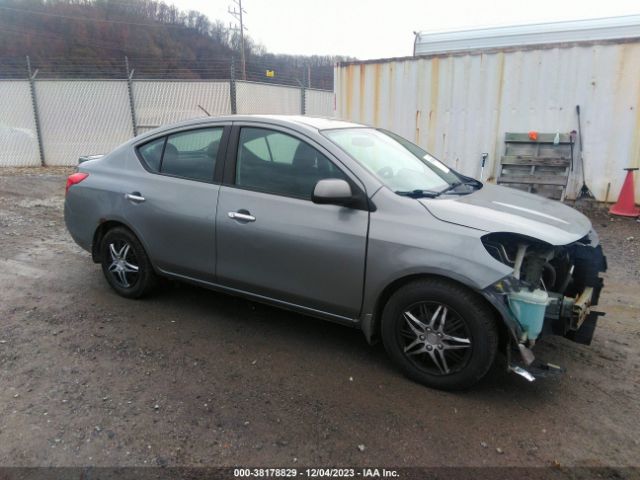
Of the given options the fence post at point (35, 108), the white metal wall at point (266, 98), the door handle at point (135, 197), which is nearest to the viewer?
the door handle at point (135, 197)

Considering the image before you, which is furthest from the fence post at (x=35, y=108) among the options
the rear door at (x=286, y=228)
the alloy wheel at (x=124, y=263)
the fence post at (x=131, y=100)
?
the rear door at (x=286, y=228)

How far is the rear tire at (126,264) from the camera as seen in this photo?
4.15m

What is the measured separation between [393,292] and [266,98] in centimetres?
1286

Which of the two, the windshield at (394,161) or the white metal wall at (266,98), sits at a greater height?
the white metal wall at (266,98)

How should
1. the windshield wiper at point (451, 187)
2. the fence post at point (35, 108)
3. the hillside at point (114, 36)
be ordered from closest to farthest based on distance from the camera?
the windshield wiper at point (451, 187)
the fence post at point (35, 108)
the hillside at point (114, 36)

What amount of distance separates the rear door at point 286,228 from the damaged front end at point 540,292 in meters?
0.85

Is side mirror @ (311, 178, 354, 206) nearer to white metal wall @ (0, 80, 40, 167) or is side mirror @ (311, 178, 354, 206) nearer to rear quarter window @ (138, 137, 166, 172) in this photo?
rear quarter window @ (138, 137, 166, 172)

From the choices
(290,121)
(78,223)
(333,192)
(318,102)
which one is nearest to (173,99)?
(318,102)

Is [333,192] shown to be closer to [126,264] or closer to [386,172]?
[386,172]

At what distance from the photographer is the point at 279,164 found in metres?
3.48

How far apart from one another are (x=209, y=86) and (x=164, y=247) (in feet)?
36.0

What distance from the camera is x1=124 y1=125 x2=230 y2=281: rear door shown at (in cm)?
369

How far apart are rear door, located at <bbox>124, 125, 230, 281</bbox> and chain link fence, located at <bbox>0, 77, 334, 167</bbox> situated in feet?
33.0

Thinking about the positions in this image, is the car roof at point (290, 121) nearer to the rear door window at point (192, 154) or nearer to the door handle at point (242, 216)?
the rear door window at point (192, 154)
